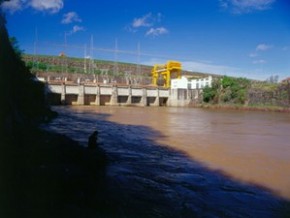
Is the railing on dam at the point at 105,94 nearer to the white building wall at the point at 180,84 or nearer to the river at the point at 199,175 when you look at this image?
the white building wall at the point at 180,84

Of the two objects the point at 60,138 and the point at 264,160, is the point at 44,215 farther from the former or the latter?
the point at 264,160

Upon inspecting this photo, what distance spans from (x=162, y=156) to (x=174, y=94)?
31.2 m

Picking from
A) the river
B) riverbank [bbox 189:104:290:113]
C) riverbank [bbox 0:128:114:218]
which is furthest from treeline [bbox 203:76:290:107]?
riverbank [bbox 0:128:114:218]

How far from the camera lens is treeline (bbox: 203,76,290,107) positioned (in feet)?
114

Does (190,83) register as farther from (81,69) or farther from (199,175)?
(199,175)

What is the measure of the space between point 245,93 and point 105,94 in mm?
14017

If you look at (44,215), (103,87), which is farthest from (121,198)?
(103,87)

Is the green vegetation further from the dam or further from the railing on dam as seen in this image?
the railing on dam

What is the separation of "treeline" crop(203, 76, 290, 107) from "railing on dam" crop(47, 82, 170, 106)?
5198 millimetres

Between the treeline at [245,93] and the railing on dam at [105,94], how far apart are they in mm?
5198

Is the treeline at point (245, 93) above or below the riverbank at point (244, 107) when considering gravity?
above

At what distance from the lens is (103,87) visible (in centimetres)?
3488

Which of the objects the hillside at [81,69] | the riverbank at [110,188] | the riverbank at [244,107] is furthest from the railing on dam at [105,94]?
the riverbank at [110,188]

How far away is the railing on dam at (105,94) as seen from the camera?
106ft
